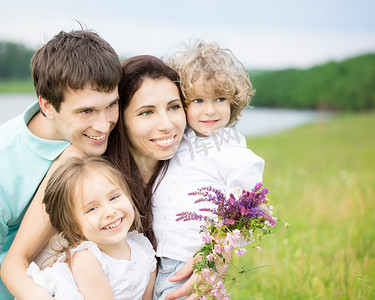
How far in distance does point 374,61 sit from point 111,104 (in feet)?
70.2

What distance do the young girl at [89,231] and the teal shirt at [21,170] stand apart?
36 centimetres

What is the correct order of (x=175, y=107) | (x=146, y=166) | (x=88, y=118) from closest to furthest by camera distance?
1. (x=88, y=118)
2. (x=175, y=107)
3. (x=146, y=166)

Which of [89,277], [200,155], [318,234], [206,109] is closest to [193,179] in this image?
[200,155]

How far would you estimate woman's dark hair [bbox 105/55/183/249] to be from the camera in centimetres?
308

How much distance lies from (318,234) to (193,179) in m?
3.02

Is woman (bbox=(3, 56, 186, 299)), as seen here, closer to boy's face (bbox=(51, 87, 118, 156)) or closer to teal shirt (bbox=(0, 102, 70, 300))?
boy's face (bbox=(51, 87, 118, 156))

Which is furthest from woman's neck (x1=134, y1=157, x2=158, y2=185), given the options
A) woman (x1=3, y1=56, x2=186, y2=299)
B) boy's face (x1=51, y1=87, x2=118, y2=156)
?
boy's face (x1=51, y1=87, x2=118, y2=156)

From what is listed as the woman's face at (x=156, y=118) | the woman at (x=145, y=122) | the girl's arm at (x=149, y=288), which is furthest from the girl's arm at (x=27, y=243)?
the girl's arm at (x=149, y=288)

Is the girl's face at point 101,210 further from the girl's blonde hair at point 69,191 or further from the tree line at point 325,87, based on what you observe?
the tree line at point 325,87

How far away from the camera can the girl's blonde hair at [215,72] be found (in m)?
3.25

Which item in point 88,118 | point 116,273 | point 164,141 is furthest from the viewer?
point 164,141

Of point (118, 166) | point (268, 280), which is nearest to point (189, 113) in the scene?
point (118, 166)

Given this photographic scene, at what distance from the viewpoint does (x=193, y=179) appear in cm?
310

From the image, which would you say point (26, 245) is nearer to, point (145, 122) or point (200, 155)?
point (145, 122)
